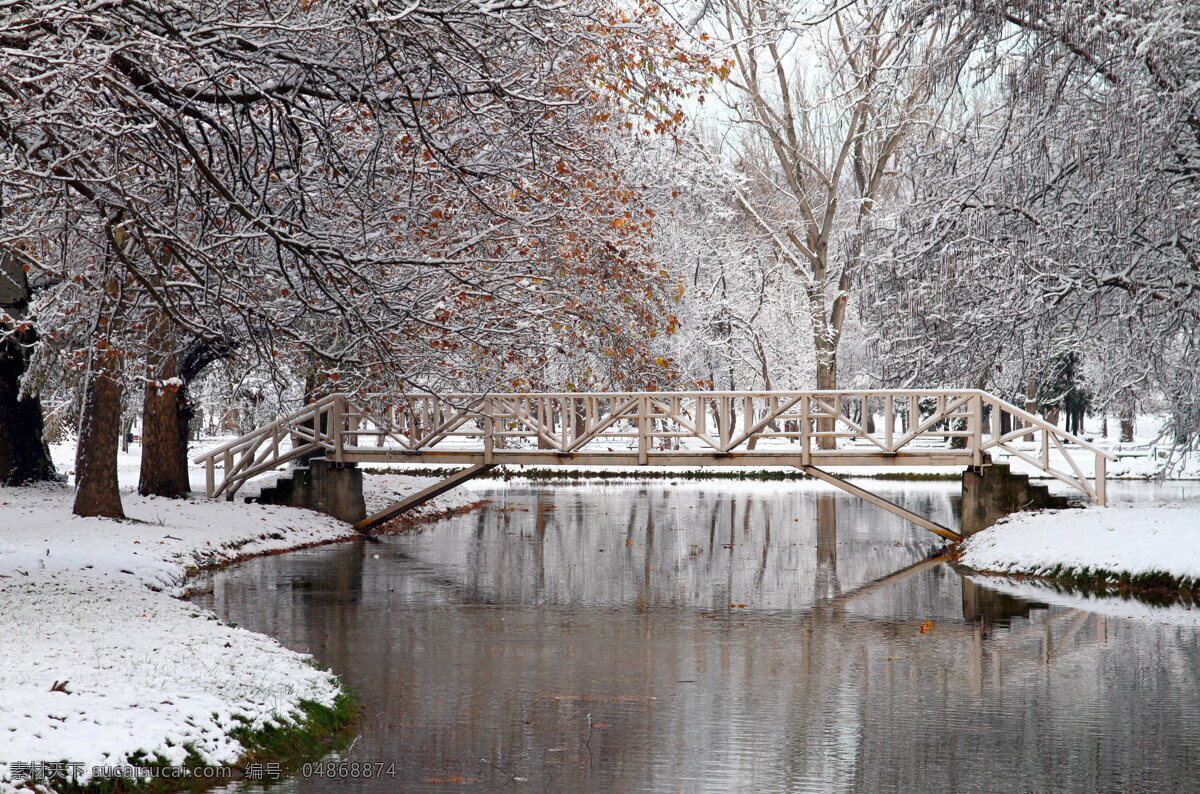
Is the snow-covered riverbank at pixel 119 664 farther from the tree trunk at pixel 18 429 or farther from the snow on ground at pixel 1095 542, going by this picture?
the snow on ground at pixel 1095 542

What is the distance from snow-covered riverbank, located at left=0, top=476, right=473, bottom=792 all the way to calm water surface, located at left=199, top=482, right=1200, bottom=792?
0.65m

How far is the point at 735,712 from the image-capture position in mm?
8633

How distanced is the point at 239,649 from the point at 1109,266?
12075 mm

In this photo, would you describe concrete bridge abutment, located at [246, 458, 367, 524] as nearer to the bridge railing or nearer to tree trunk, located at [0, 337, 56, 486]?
the bridge railing

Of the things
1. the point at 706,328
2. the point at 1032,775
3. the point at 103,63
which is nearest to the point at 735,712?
the point at 1032,775

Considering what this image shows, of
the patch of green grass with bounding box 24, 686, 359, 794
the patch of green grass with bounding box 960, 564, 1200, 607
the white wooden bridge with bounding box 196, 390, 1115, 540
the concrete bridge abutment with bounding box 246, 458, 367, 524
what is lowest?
the patch of green grass with bounding box 24, 686, 359, 794

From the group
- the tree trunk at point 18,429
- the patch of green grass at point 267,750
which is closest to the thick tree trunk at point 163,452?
the tree trunk at point 18,429

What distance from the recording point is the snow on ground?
50.0 ft

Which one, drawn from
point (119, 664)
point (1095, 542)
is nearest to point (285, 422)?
point (1095, 542)

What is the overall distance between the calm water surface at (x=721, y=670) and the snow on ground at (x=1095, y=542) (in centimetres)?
106

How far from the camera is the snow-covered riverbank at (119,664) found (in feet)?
21.6

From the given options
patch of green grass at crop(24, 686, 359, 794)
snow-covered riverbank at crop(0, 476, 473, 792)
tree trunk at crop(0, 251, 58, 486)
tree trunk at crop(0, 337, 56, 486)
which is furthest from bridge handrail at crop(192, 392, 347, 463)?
patch of green grass at crop(24, 686, 359, 794)

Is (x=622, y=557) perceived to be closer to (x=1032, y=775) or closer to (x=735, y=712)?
(x=735, y=712)

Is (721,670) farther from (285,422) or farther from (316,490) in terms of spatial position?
(316,490)
